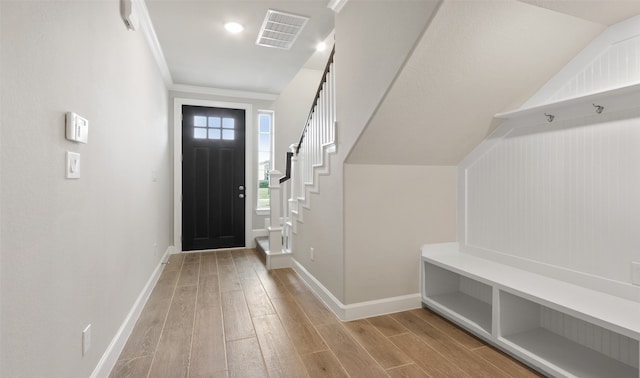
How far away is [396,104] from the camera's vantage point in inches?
75.8

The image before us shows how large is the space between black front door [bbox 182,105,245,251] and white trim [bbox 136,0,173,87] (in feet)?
2.73

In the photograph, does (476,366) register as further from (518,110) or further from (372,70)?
(372,70)

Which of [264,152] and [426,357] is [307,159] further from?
[426,357]

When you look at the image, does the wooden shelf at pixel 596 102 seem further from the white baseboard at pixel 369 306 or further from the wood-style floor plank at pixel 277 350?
the wood-style floor plank at pixel 277 350

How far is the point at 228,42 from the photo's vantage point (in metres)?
3.25

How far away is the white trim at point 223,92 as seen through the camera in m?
4.60

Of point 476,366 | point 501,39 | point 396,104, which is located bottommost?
point 476,366

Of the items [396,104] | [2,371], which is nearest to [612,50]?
[396,104]

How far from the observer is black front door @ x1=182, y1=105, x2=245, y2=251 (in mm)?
4699

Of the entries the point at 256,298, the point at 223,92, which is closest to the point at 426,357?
the point at 256,298

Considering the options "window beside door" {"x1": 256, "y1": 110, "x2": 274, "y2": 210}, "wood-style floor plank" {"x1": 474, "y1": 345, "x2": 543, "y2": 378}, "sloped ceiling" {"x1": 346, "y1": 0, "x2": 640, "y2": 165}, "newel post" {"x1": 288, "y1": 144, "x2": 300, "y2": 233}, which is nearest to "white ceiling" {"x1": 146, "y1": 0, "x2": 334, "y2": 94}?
"window beside door" {"x1": 256, "y1": 110, "x2": 274, "y2": 210}

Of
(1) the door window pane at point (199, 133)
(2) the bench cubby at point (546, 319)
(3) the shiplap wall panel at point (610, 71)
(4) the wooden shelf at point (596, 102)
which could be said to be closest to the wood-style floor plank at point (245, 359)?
(2) the bench cubby at point (546, 319)

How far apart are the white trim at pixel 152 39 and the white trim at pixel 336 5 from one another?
152cm

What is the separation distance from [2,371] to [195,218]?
3.97m
